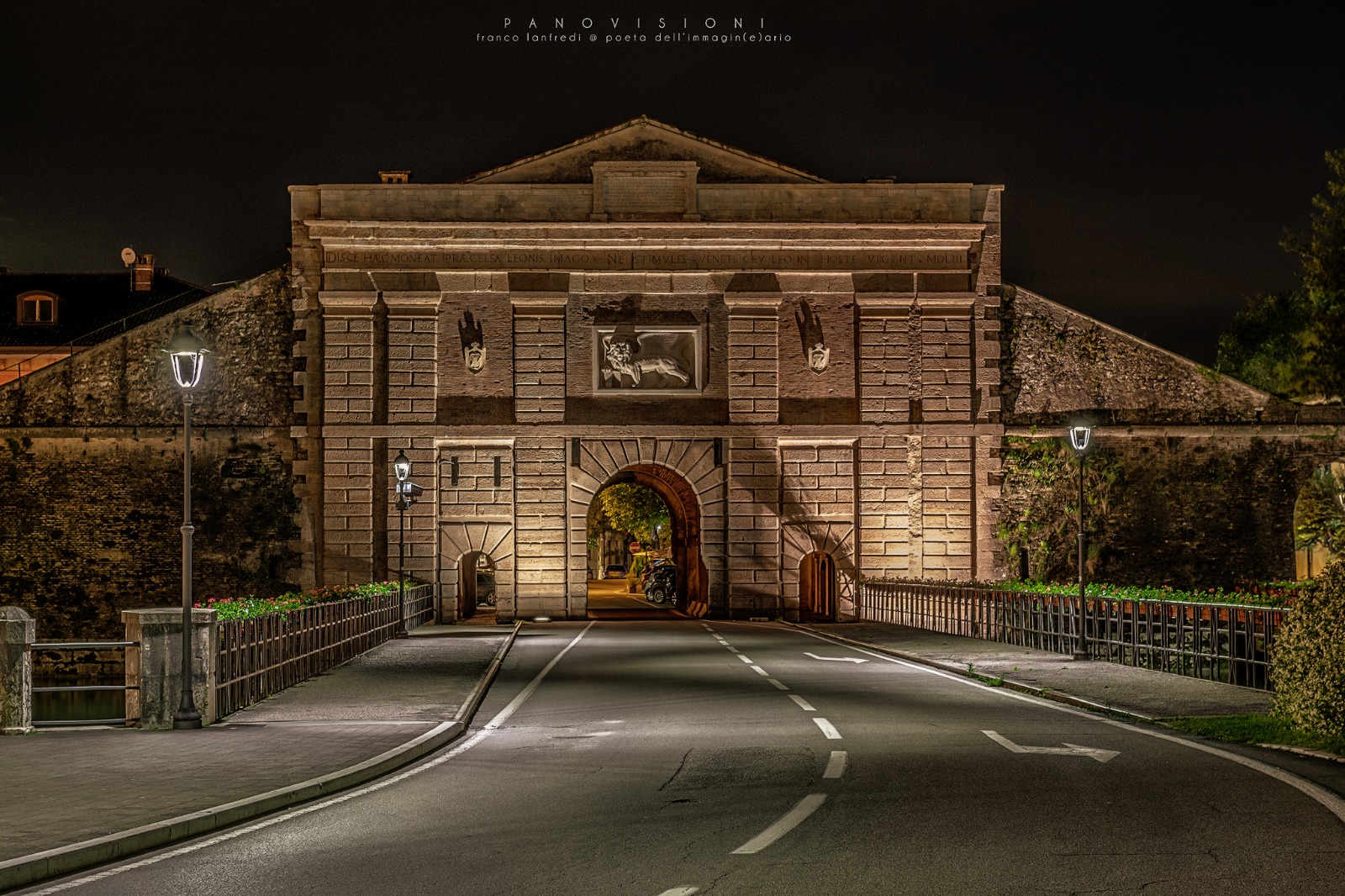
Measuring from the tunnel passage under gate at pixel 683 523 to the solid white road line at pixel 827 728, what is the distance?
24943mm

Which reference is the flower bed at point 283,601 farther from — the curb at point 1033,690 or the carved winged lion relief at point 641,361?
the carved winged lion relief at point 641,361

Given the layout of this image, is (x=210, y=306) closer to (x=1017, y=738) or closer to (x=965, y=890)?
(x=1017, y=738)

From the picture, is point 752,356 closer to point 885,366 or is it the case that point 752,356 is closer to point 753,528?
point 885,366

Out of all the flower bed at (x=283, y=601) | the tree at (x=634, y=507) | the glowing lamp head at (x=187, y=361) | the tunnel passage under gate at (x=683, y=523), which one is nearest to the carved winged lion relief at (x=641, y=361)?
the tunnel passage under gate at (x=683, y=523)

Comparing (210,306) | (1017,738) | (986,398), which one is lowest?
(1017,738)

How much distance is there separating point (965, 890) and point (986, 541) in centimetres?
3365

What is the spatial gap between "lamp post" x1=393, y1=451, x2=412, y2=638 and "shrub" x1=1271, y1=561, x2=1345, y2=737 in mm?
20200

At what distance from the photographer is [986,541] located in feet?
130

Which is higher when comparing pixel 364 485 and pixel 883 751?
pixel 364 485

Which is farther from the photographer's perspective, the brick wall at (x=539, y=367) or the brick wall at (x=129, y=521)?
the brick wall at (x=129, y=521)

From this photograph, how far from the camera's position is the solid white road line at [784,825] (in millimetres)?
7863

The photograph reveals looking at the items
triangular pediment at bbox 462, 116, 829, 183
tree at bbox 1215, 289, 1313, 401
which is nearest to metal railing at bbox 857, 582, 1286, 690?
triangular pediment at bbox 462, 116, 829, 183

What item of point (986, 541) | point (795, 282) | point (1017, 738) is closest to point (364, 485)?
point (795, 282)

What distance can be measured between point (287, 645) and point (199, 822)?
951 cm
